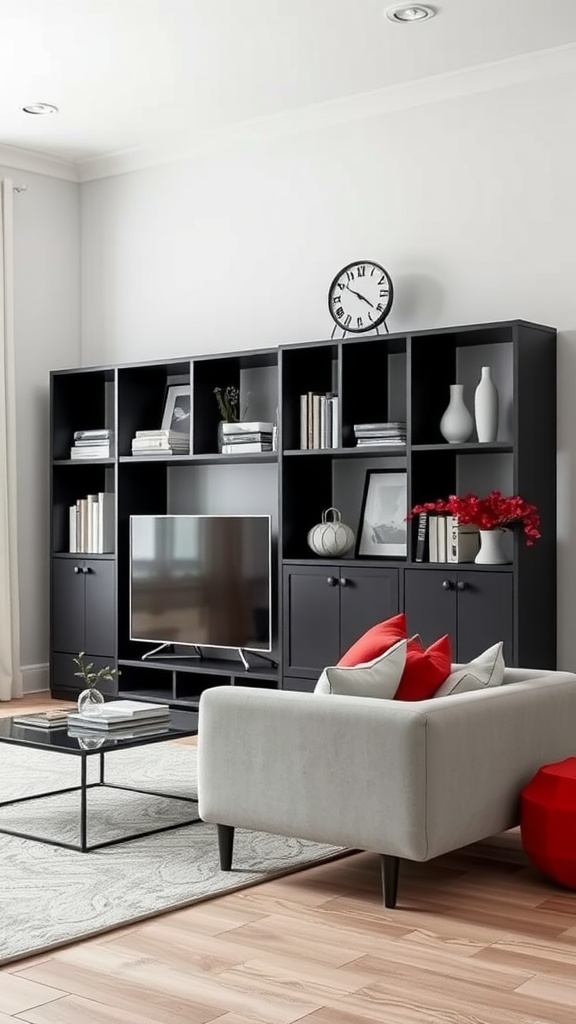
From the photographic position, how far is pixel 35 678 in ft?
24.3

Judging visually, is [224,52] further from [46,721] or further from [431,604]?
[46,721]

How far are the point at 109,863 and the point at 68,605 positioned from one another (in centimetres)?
346

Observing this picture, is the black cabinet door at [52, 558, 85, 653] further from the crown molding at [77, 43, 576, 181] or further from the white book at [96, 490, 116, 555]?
the crown molding at [77, 43, 576, 181]

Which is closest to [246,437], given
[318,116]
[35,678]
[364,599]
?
[364,599]

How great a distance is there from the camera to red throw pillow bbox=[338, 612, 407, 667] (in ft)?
12.5

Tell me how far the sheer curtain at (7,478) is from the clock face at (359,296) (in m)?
2.03

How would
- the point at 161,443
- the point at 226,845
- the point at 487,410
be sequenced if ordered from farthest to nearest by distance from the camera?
the point at 161,443 → the point at 487,410 → the point at 226,845

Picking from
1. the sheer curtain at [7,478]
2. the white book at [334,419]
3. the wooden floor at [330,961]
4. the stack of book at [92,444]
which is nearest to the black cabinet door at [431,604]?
the white book at [334,419]

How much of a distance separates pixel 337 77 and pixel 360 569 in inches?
92.5

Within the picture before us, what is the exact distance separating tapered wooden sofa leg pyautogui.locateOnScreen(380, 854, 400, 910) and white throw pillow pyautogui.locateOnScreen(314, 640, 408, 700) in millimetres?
469

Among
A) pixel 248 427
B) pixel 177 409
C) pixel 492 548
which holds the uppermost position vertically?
pixel 177 409

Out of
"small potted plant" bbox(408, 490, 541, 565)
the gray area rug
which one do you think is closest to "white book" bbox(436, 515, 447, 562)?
"small potted plant" bbox(408, 490, 541, 565)

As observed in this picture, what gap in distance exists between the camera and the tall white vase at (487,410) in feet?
18.2

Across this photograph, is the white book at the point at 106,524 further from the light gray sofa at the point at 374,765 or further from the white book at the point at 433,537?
the light gray sofa at the point at 374,765
